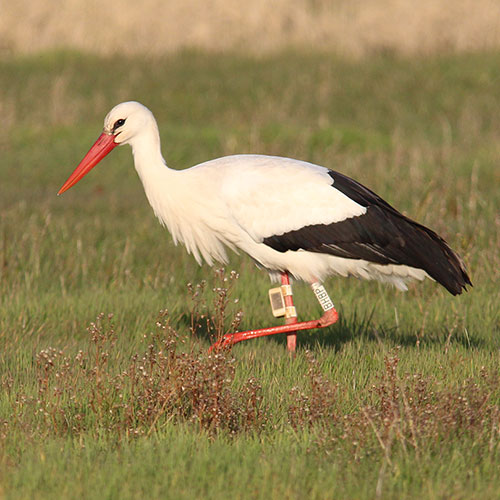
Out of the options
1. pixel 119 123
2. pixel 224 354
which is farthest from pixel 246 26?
pixel 224 354

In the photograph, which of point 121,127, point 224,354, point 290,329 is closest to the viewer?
point 224,354

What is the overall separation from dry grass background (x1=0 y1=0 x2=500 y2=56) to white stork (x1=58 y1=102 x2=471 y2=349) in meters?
12.5

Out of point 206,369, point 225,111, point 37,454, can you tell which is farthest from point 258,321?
point 225,111

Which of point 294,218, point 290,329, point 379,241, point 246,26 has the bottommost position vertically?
point 290,329

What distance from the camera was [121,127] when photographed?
5543 mm

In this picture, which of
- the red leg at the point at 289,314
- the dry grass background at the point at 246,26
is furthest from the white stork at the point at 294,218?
the dry grass background at the point at 246,26

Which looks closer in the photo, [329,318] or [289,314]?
[329,318]

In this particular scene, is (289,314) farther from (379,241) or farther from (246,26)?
(246,26)

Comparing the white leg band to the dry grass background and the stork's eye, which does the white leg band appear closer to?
the stork's eye

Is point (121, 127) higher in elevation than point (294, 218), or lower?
higher

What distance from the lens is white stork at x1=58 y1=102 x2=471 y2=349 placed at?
525 cm

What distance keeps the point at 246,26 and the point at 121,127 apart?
1430 centimetres

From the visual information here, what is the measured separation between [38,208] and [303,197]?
4.81 metres

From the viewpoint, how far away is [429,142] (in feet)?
42.8
